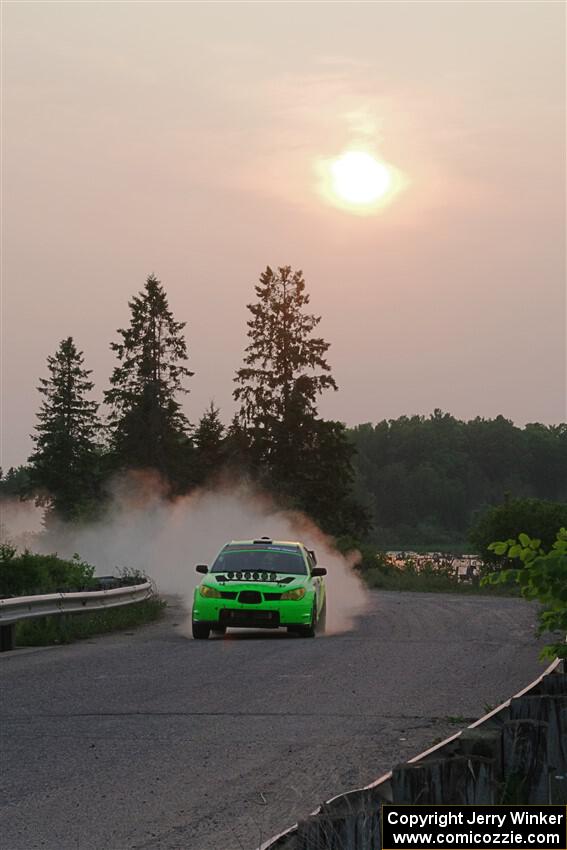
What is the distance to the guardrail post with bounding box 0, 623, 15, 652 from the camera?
1966 cm

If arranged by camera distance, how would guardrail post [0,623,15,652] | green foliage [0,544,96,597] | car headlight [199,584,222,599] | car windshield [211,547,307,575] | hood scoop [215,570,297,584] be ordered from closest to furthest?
guardrail post [0,623,15,652], car headlight [199,584,222,599], hood scoop [215,570,297,584], car windshield [211,547,307,575], green foliage [0,544,96,597]

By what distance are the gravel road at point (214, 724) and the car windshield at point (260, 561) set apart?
1671mm

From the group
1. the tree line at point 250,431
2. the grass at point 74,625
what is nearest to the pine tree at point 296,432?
the tree line at point 250,431

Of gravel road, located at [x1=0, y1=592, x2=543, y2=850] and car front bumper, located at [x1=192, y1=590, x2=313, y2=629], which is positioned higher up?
car front bumper, located at [x1=192, y1=590, x2=313, y2=629]

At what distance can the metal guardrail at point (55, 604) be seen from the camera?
19.7m

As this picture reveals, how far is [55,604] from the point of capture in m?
21.7

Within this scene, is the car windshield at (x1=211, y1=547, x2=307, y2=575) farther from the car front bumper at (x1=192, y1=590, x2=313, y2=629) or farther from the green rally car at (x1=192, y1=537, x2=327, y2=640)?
the car front bumper at (x1=192, y1=590, x2=313, y2=629)

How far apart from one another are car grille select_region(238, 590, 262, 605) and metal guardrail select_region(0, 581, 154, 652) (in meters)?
2.68

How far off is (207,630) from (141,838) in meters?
14.7
